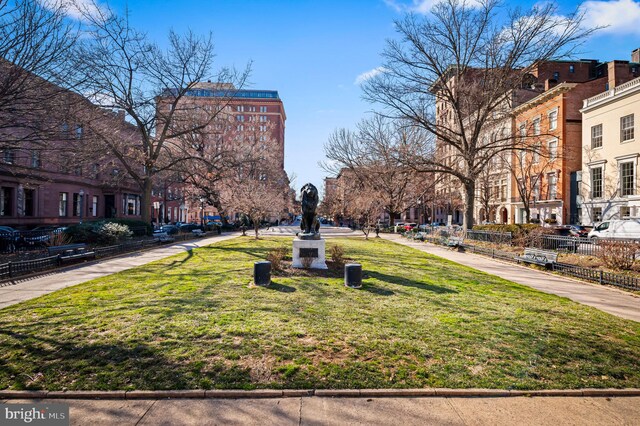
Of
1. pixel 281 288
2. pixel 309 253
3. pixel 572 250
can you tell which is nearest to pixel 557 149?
pixel 572 250

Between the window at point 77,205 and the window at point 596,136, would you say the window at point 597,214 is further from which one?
the window at point 77,205

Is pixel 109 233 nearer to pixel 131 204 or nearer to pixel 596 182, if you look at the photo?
pixel 131 204

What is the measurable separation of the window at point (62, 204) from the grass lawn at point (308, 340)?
38.9 meters

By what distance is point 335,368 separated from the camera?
15.9ft

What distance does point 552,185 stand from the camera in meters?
43.5

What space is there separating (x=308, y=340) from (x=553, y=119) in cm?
5021

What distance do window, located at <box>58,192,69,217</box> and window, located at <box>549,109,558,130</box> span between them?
202ft

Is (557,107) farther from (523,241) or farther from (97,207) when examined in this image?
(97,207)

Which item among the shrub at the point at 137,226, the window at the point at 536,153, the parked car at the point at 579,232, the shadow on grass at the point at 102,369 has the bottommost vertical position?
the shadow on grass at the point at 102,369

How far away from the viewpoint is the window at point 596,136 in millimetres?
36500

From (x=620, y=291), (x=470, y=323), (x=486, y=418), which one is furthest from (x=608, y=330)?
(x=620, y=291)

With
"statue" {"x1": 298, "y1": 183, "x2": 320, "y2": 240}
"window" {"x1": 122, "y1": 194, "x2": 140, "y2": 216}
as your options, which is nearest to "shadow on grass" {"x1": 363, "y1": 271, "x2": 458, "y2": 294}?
"statue" {"x1": 298, "y1": 183, "x2": 320, "y2": 240}

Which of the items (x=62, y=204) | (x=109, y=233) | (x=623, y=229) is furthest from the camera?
(x=62, y=204)

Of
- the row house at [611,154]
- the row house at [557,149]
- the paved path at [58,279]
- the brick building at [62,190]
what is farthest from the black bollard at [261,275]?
the row house at [557,149]
